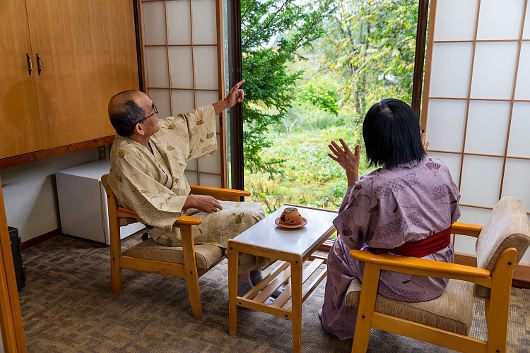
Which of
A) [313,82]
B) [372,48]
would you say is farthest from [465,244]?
[313,82]

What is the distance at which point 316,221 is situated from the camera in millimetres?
2508

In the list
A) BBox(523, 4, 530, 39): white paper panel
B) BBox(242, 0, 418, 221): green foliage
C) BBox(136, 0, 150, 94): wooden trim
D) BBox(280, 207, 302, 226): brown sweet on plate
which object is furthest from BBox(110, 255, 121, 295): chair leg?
BBox(242, 0, 418, 221): green foliage

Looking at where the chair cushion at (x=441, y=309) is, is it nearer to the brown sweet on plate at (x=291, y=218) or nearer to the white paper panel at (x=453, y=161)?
the brown sweet on plate at (x=291, y=218)

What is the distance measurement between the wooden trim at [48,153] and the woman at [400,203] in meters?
Answer: 2.11

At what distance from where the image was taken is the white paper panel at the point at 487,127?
2.75m

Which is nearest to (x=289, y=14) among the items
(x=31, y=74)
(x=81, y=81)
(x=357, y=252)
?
(x=81, y=81)

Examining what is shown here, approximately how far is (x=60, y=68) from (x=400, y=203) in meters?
2.49

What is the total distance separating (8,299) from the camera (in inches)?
69.3

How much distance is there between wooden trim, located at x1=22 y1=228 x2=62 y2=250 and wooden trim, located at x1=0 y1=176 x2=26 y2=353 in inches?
72.1

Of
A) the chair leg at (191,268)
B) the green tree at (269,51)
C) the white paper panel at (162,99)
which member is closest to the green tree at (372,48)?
the green tree at (269,51)

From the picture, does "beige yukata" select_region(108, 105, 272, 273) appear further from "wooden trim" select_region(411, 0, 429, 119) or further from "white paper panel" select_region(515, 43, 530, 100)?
"white paper panel" select_region(515, 43, 530, 100)

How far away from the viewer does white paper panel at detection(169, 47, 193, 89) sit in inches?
144

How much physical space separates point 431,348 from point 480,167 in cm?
122

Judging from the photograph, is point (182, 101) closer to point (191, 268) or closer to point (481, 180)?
point (191, 268)
